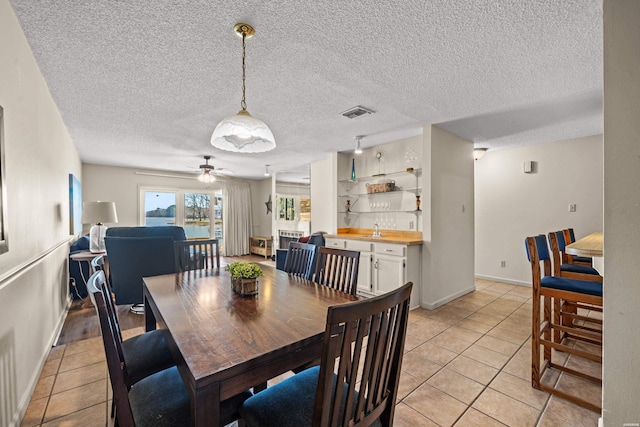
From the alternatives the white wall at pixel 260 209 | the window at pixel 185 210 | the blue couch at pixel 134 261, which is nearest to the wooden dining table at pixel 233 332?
the blue couch at pixel 134 261

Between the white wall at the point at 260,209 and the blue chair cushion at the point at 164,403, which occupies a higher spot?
the white wall at the point at 260,209

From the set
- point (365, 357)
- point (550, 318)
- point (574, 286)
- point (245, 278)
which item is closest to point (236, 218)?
point (245, 278)

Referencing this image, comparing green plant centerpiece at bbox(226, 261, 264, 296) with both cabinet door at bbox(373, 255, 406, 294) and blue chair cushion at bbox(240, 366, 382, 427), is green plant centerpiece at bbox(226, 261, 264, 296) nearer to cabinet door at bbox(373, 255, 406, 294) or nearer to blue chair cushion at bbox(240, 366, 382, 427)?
blue chair cushion at bbox(240, 366, 382, 427)

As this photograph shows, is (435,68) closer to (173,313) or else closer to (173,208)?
(173,313)

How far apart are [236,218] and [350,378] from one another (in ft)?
25.2

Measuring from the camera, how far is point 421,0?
4.84 ft

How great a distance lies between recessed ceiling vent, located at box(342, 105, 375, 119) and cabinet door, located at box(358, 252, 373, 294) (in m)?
1.85

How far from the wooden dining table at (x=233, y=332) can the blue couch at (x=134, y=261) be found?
1.55m

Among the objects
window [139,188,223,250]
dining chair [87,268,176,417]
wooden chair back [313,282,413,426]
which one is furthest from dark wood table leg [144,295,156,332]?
window [139,188,223,250]

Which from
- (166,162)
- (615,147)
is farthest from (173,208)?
(615,147)

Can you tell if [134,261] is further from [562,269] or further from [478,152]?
[478,152]

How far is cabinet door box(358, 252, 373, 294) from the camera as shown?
153 inches

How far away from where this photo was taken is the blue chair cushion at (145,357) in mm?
1356

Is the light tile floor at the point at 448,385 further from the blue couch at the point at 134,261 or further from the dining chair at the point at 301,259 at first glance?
the dining chair at the point at 301,259
